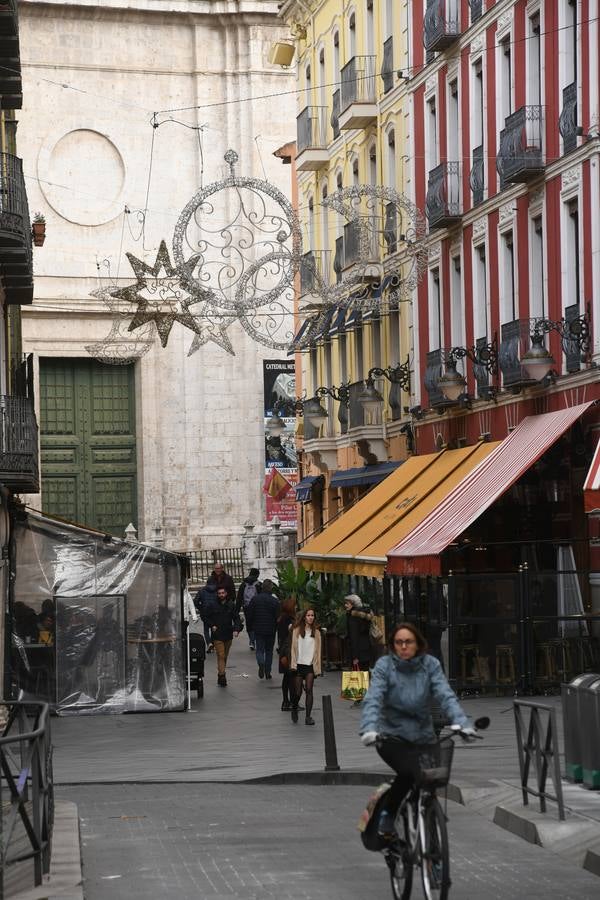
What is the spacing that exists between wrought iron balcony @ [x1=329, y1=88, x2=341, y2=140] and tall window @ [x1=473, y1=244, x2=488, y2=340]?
10.00m

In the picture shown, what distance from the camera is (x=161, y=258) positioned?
31328 millimetres

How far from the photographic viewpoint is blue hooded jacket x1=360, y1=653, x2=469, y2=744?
11711 mm

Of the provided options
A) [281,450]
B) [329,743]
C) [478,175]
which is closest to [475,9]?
[478,175]

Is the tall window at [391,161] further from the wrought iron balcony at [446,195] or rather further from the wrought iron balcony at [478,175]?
the wrought iron balcony at [478,175]

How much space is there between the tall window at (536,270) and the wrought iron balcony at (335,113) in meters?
13.0

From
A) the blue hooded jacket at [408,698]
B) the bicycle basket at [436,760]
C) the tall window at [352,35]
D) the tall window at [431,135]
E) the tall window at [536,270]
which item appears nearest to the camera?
the bicycle basket at [436,760]

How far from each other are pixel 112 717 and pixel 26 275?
7322 mm

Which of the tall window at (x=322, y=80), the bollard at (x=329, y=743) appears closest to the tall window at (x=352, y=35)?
the tall window at (x=322, y=80)

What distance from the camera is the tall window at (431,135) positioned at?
36656mm

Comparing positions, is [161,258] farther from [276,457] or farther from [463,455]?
[276,457]

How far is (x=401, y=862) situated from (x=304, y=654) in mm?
15038

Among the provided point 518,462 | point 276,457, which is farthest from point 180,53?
point 518,462

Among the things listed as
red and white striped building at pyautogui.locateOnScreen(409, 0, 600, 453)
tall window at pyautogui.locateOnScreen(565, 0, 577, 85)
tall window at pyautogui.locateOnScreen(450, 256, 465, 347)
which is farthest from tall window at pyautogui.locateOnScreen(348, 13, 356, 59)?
tall window at pyautogui.locateOnScreen(565, 0, 577, 85)

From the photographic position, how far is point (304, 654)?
26406 millimetres
